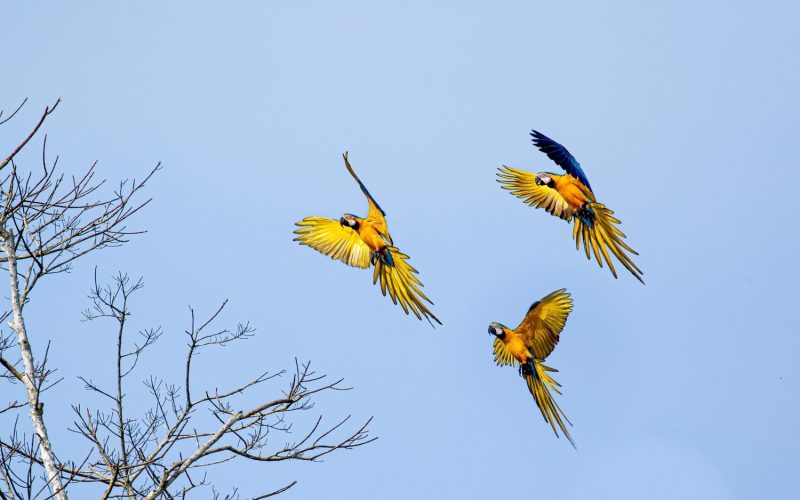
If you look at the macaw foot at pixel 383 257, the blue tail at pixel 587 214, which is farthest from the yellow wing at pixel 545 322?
the macaw foot at pixel 383 257

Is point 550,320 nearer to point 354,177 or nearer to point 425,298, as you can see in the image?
point 425,298

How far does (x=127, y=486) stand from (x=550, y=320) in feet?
12.3

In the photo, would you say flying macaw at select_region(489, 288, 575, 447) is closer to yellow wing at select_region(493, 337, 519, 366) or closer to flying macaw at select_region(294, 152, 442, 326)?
yellow wing at select_region(493, 337, 519, 366)

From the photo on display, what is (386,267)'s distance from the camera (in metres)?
6.73

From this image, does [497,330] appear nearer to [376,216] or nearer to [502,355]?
[502,355]

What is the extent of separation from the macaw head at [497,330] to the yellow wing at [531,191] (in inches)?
44.0

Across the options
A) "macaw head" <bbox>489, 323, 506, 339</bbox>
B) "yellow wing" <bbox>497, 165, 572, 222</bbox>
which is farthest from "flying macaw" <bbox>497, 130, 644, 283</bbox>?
"macaw head" <bbox>489, 323, 506, 339</bbox>

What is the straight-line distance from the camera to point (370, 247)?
6898mm

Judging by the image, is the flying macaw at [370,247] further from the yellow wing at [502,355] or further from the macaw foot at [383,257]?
the yellow wing at [502,355]

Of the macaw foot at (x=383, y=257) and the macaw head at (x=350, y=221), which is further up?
the macaw head at (x=350, y=221)

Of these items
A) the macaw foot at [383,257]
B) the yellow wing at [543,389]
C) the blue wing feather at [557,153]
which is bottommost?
the yellow wing at [543,389]

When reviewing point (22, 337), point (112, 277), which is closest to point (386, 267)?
point (112, 277)

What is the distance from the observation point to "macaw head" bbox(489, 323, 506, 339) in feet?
24.8

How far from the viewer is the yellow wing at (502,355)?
7.52 metres
